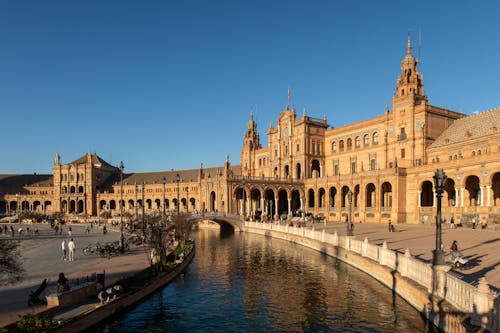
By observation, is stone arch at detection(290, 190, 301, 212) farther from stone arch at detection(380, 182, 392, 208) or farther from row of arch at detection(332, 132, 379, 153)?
stone arch at detection(380, 182, 392, 208)

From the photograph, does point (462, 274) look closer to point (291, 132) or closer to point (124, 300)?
point (124, 300)

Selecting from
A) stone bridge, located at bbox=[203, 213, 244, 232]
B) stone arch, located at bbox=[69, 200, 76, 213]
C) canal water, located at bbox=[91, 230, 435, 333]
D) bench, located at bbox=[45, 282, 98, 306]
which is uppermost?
bench, located at bbox=[45, 282, 98, 306]

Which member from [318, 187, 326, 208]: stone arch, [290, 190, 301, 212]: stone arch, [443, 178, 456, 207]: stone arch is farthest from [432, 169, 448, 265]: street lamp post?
[290, 190, 301, 212]: stone arch

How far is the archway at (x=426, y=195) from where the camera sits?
5508cm

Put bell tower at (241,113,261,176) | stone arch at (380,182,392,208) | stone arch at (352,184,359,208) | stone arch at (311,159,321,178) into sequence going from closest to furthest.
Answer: stone arch at (380,182,392,208) → stone arch at (352,184,359,208) → stone arch at (311,159,321,178) → bell tower at (241,113,261,176)

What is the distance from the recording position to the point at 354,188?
2522 inches

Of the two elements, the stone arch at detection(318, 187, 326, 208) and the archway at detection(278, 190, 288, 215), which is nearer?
the stone arch at detection(318, 187, 326, 208)

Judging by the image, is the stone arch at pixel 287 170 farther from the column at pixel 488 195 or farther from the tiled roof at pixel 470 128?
the column at pixel 488 195

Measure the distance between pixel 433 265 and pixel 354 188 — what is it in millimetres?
50587

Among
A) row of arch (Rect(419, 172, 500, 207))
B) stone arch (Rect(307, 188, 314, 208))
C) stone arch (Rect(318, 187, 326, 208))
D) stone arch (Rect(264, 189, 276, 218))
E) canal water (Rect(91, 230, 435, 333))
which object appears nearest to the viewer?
canal water (Rect(91, 230, 435, 333))

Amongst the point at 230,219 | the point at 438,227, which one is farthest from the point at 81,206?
the point at 438,227

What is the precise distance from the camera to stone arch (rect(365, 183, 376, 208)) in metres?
62.8

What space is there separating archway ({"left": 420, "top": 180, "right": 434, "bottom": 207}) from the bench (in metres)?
49.2

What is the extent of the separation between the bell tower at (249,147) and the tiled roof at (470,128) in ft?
162
